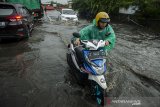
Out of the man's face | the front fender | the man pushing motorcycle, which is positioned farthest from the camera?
the man's face

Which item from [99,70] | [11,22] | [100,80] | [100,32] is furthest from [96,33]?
[11,22]

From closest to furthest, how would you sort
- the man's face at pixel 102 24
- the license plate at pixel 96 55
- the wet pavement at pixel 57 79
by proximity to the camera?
the license plate at pixel 96 55, the wet pavement at pixel 57 79, the man's face at pixel 102 24

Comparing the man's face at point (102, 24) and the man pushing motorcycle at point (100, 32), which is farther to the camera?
the man's face at point (102, 24)

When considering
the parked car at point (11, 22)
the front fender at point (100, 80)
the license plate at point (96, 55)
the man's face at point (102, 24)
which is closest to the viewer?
the front fender at point (100, 80)

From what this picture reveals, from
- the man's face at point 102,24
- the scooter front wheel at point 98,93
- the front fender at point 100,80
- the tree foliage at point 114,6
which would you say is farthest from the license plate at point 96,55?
the tree foliage at point 114,6

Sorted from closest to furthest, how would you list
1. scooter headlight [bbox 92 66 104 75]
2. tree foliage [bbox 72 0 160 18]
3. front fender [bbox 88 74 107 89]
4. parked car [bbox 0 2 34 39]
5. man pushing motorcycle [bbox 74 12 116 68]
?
1. front fender [bbox 88 74 107 89]
2. scooter headlight [bbox 92 66 104 75]
3. man pushing motorcycle [bbox 74 12 116 68]
4. parked car [bbox 0 2 34 39]
5. tree foliage [bbox 72 0 160 18]

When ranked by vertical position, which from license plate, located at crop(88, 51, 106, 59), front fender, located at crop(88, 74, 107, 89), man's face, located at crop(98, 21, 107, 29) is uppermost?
man's face, located at crop(98, 21, 107, 29)

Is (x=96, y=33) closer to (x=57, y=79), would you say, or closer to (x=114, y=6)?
(x=57, y=79)

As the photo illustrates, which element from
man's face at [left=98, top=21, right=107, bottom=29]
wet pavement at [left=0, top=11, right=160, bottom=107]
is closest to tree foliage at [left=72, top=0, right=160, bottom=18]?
wet pavement at [left=0, top=11, right=160, bottom=107]

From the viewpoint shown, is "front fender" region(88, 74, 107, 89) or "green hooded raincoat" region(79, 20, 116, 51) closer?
"front fender" region(88, 74, 107, 89)

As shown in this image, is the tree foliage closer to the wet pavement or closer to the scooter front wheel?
the wet pavement

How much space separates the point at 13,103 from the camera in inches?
188

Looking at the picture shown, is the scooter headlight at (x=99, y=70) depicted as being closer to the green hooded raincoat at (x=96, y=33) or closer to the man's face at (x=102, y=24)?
the green hooded raincoat at (x=96, y=33)

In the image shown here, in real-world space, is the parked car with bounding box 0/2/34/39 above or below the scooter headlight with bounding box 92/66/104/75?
above
